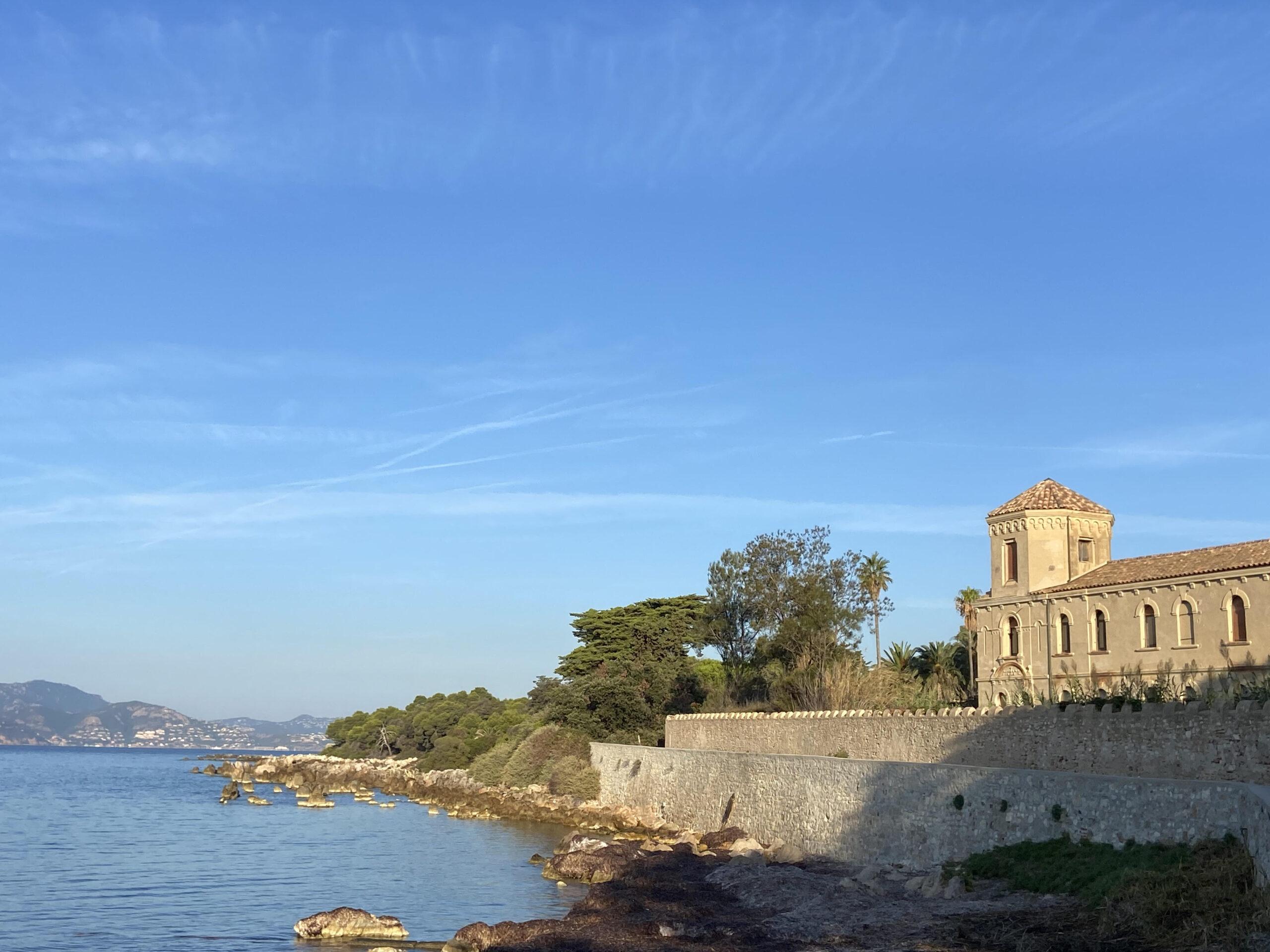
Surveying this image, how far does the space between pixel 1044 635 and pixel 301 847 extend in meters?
26.4

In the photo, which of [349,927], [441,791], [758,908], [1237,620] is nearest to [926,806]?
[758,908]

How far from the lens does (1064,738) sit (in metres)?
23.7

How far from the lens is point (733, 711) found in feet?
162

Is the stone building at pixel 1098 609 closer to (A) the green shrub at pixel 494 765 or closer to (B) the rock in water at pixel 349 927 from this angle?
(B) the rock in water at pixel 349 927

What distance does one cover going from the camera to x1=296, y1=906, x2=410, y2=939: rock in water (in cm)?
2084

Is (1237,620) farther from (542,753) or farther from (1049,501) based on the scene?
(542,753)

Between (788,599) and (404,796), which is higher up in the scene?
(788,599)

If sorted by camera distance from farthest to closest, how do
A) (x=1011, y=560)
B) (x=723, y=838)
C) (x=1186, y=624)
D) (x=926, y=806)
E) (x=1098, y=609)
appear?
(x=1011, y=560), (x=1098, y=609), (x=1186, y=624), (x=723, y=838), (x=926, y=806)

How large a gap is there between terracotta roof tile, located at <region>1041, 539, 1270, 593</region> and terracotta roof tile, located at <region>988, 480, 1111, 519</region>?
226cm

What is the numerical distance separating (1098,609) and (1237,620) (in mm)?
5065

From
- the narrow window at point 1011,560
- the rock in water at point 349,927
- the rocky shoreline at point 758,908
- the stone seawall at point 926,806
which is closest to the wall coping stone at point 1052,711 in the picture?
the stone seawall at point 926,806

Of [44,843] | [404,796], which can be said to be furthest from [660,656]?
[44,843]

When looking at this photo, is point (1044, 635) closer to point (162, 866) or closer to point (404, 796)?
point (162, 866)

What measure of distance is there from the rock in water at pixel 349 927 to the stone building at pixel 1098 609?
1678 cm
